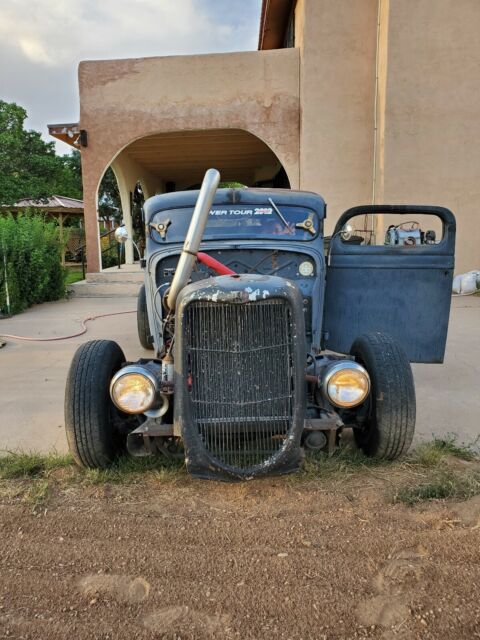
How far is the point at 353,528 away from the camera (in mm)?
2465

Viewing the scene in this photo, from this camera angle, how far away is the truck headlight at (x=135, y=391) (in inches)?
103

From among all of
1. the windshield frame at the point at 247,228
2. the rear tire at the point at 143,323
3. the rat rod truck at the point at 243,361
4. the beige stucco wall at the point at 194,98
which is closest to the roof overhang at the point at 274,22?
the beige stucco wall at the point at 194,98

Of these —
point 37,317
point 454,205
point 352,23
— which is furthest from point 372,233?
point 37,317

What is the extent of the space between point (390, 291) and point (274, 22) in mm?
14017

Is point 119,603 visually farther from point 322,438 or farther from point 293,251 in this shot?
point 293,251

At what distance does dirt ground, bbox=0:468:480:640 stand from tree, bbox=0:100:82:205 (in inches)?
891

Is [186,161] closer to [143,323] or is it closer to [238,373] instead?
[143,323]

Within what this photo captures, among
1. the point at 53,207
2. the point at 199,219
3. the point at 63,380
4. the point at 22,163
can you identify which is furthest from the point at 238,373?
the point at 22,163

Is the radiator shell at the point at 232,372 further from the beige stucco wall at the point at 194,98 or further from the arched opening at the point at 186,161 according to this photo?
the arched opening at the point at 186,161

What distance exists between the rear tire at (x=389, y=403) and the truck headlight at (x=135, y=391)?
4.28 ft

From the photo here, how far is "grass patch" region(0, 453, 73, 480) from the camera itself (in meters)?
3.07

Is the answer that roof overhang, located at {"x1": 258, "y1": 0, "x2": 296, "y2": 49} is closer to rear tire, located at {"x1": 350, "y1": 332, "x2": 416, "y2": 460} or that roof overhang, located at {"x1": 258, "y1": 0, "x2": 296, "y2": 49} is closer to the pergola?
the pergola

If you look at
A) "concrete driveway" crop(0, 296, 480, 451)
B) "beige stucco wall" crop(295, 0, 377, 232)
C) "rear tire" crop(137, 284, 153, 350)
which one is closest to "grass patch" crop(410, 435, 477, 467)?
"concrete driveway" crop(0, 296, 480, 451)

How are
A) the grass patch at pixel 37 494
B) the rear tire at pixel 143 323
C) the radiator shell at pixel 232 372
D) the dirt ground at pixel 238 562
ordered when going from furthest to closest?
the rear tire at pixel 143 323
the grass patch at pixel 37 494
the radiator shell at pixel 232 372
the dirt ground at pixel 238 562
